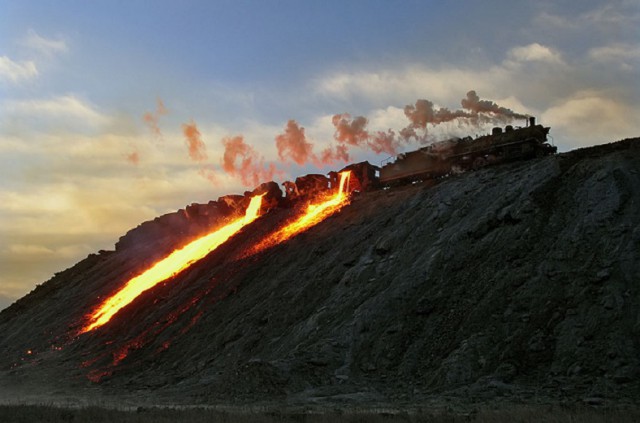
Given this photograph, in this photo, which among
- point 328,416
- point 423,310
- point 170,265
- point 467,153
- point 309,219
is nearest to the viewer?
point 328,416

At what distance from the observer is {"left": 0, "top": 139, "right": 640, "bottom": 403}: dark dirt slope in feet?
73.9

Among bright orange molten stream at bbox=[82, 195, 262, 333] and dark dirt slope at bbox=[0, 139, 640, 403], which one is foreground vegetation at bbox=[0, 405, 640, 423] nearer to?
dark dirt slope at bbox=[0, 139, 640, 403]

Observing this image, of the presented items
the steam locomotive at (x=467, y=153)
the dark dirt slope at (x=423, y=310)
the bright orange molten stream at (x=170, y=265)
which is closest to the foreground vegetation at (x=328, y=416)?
the dark dirt slope at (x=423, y=310)

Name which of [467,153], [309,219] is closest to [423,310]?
[467,153]

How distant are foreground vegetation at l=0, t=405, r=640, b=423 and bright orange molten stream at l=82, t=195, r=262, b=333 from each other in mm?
26791

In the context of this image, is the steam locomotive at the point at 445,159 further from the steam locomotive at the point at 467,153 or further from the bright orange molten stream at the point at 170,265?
the bright orange molten stream at the point at 170,265

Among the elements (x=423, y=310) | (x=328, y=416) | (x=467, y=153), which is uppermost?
(x=467, y=153)

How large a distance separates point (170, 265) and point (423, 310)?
33880 mm

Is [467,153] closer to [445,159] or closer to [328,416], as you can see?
[445,159]

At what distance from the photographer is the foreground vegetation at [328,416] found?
1685 cm

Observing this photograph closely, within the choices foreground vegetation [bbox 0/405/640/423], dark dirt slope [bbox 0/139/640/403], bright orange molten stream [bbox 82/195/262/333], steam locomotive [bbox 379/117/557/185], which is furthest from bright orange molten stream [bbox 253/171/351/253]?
foreground vegetation [bbox 0/405/640/423]

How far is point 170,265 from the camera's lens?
56.1 m

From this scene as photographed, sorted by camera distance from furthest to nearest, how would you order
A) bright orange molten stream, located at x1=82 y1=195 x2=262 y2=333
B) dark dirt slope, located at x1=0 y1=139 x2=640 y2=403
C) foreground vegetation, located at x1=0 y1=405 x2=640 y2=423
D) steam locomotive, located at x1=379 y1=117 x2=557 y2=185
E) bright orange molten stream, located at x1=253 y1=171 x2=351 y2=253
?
bright orange molten stream, located at x1=82 y1=195 x2=262 y2=333
bright orange molten stream, located at x1=253 y1=171 x2=351 y2=253
steam locomotive, located at x1=379 y1=117 x2=557 y2=185
dark dirt slope, located at x1=0 y1=139 x2=640 y2=403
foreground vegetation, located at x1=0 y1=405 x2=640 y2=423

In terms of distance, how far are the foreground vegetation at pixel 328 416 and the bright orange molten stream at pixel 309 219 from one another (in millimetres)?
24093
